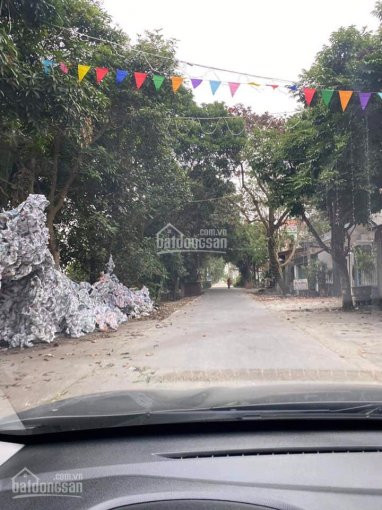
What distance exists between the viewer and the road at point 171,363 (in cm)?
704

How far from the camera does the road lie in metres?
7.04

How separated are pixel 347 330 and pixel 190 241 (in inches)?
748

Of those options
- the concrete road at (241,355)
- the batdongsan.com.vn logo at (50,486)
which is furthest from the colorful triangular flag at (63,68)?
the batdongsan.com.vn logo at (50,486)

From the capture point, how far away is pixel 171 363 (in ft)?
28.2

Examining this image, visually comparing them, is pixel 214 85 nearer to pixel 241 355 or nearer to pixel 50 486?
pixel 241 355

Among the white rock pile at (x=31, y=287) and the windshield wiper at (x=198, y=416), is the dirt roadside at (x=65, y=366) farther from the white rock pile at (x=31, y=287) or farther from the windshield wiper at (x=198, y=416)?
the windshield wiper at (x=198, y=416)

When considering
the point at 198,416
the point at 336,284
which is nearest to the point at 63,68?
the point at 198,416

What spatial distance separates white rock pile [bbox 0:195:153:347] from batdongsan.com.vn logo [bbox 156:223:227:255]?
1270cm

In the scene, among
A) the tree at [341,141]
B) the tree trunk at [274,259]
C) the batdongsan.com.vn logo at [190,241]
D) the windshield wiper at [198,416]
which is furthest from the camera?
the tree trunk at [274,259]

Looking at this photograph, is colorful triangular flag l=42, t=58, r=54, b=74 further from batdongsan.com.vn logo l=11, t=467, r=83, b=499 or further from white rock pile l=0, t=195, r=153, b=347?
batdongsan.com.vn logo l=11, t=467, r=83, b=499

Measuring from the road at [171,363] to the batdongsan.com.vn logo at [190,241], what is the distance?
44.2 feet

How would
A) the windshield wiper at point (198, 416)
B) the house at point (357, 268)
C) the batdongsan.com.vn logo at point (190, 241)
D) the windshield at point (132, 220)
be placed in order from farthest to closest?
1. the batdongsan.com.vn logo at point (190, 241)
2. the house at point (357, 268)
3. the windshield at point (132, 220)
4. the windshield wiper at point (198, 416)

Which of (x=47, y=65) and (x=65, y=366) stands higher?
(x=47, y=65)

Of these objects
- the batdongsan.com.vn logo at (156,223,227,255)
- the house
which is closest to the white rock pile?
the house
